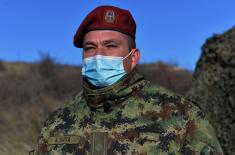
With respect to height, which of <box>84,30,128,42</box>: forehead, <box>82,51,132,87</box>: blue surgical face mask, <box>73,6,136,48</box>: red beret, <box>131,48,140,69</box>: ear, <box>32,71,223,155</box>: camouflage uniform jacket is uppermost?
<box>73,6,136,48</box>: red beret

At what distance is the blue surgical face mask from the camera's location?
3855 millimetres

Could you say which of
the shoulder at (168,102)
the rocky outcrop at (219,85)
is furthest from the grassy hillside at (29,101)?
the shoulder at (168,102)

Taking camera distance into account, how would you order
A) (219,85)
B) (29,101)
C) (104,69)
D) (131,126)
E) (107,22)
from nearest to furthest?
1. (131,126)
2. (107,22)
3. (104,69)
4. (219,85)
5. (29,101)

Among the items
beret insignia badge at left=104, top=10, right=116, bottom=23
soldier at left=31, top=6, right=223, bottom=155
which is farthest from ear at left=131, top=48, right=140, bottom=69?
beret insignia badge at left=104, top=10, right=116, bottom=23

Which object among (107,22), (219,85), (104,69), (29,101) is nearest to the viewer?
(107,22)

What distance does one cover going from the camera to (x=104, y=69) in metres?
3.99

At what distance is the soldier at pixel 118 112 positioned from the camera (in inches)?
143

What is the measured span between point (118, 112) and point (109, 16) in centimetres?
58

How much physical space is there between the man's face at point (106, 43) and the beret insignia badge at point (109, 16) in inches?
2.6

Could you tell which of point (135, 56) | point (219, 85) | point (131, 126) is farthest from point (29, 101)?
point (131, 126)

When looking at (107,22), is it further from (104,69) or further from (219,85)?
(219,85)

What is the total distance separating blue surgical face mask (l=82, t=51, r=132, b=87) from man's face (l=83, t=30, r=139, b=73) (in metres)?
0.03

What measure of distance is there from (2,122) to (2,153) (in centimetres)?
384

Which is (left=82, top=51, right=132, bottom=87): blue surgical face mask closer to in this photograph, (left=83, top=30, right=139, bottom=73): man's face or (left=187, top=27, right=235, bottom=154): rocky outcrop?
(left=83, top=30, right=139, bottom=73): man's face
